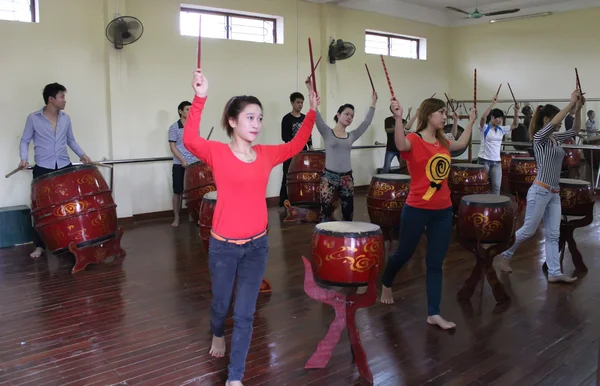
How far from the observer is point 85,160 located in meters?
5.08

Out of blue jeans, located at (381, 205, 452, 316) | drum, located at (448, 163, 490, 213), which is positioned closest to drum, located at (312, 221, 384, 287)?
blue jeans, located at (381, 205, 452, 316)

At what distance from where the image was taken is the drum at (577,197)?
4.28 metres

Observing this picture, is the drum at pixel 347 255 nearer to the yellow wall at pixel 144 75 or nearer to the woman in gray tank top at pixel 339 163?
the woman in gray tank top at pixel 339 163

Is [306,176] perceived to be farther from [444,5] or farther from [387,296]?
[444,5]

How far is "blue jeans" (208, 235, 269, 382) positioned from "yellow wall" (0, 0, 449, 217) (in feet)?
13.4

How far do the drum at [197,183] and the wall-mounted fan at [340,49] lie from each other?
11.6ft

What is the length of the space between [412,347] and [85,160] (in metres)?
3.55

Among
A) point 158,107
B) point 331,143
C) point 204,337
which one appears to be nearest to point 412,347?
point 204,337

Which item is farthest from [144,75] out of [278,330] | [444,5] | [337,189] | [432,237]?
[444,5]

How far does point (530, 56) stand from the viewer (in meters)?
9.43

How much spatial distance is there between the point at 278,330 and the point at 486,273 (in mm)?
1485

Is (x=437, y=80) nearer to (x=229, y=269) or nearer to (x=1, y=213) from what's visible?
(x=1, y=213)

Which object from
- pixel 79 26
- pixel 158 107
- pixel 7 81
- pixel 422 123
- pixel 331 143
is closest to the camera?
pixel 422 123

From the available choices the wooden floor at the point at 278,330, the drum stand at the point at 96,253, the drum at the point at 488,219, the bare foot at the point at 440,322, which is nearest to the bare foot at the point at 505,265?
the wooden floor at the point at 278,330
